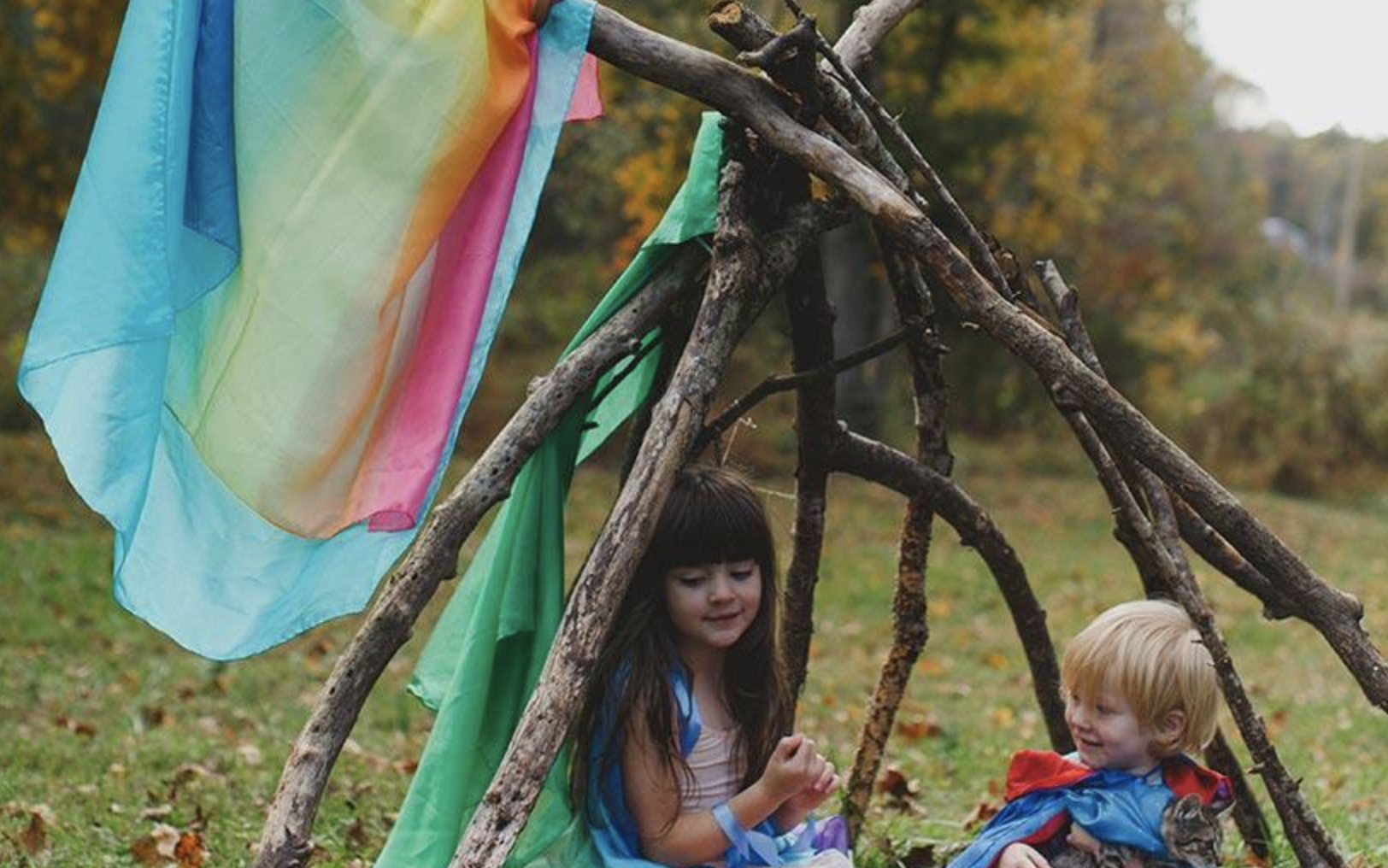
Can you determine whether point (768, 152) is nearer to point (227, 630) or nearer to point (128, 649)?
point (227, 630)

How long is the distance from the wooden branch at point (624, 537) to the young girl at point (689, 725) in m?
0.25

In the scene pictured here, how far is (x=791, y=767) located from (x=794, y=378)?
953mm

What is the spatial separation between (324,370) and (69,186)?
11.3 meters

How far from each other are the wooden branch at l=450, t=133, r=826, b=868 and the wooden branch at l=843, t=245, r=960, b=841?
0.76 metres

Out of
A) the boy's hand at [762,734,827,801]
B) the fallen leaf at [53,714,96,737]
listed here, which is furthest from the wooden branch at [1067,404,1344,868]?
the fallen leaf at [53,714,96,737]

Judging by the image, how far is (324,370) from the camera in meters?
3.20

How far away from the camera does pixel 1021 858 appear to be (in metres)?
3.41

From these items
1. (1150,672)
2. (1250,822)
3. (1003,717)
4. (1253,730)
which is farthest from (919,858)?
(1003,717)

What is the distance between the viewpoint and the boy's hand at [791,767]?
3330mm

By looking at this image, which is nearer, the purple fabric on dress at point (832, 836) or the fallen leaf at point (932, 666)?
the purple fabric on dress at point (832, 836)

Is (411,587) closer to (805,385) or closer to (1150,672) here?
(805,385)

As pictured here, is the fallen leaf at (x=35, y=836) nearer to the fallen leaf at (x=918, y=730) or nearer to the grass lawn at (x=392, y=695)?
the grass lawn at (x=392, y=695)

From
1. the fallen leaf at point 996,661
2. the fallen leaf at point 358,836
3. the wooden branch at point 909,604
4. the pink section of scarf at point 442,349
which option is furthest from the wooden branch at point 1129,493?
the fallen leaf at point 996,661

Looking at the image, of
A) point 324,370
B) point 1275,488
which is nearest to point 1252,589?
point 324,370
